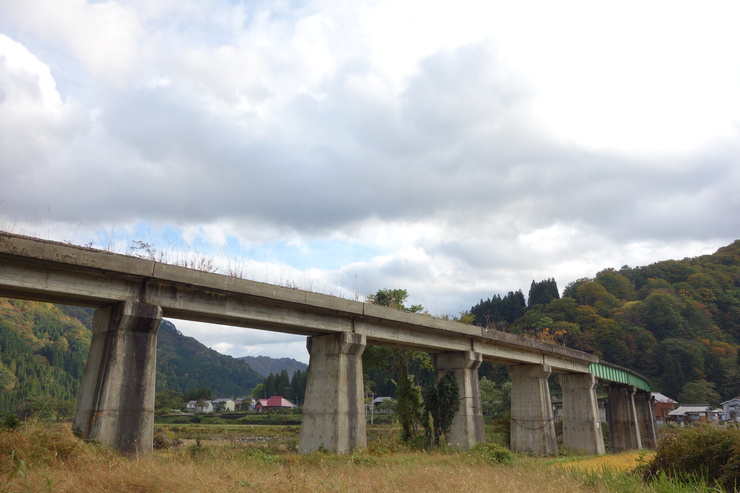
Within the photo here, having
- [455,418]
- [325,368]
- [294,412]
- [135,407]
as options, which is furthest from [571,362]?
[294,412]

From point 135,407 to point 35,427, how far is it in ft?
7.76

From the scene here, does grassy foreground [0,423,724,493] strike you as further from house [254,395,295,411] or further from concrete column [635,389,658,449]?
house [254,395,295,411]

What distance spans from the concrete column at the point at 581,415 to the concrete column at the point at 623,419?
12.7m

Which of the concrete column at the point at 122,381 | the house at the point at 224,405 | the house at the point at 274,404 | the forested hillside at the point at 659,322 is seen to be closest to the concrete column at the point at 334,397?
the concrete column at the point at 122,381

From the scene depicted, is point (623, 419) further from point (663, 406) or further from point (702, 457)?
point (663, 406)

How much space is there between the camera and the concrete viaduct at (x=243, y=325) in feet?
42.9

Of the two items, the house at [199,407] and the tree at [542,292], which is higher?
the tree at [542,292]

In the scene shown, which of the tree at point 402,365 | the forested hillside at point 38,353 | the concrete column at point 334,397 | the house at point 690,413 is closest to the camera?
the concrete column at point 334,397

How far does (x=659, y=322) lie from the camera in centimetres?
10362

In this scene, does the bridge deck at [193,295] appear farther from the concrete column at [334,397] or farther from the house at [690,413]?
the house at [690,413]

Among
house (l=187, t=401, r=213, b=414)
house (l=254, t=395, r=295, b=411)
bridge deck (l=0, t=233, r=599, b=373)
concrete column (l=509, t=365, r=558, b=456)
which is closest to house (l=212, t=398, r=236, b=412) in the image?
house (l=187, t=401, r=213, b=414)

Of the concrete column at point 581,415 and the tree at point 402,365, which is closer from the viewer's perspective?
the tree at point 402,365

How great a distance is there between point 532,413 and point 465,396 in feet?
28.8

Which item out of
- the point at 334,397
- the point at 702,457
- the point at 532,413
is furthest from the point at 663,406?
the point at 702,457
